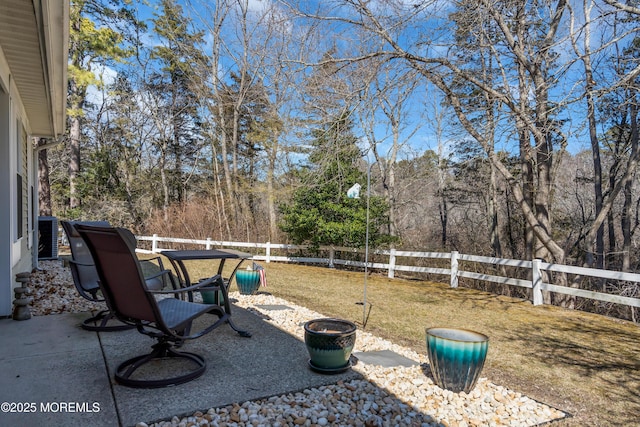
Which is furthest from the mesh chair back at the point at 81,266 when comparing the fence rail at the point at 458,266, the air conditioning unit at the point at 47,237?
the fence rail at the point at 458,266

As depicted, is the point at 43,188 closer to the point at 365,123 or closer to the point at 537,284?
the point at 365,123

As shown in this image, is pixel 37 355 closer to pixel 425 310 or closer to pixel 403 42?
pixel 425 310

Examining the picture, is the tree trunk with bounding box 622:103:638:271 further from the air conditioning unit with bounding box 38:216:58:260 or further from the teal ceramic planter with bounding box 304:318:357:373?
the air conditioning unit with bounding box 38:216:58:260

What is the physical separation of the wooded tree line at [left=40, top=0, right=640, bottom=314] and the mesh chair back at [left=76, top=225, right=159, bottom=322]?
424cm

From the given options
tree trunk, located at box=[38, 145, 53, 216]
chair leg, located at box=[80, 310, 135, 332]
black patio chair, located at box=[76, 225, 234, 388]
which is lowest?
chair leg, located at box=[80, 310, 135, 332]

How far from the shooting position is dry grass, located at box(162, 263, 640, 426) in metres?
3.27

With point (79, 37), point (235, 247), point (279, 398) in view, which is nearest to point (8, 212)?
point (279, 398)

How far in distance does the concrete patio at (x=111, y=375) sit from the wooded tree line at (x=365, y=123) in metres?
3.75

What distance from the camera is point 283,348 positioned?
3801 mm

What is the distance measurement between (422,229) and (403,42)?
13.3m

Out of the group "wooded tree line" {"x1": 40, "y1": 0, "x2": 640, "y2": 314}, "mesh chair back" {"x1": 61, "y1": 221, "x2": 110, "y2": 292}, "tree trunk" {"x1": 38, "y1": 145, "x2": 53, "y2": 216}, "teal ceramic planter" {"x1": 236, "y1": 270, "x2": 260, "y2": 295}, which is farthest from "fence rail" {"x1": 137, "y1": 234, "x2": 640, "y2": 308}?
"mesh chair back" {"x1": 61, "y1": 221, "x2": 110, "y2": 292}

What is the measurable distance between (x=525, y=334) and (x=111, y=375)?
16.2ft

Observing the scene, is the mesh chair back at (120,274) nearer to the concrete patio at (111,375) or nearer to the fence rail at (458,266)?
the concrete patio at (111,375)

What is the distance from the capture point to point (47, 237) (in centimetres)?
977
